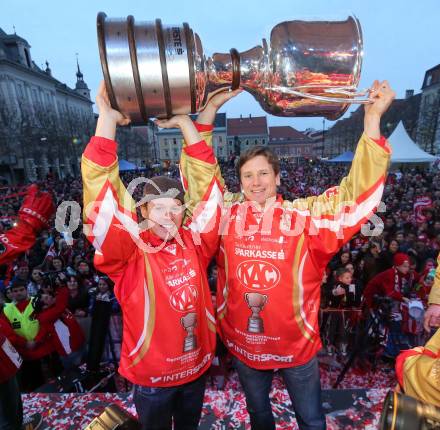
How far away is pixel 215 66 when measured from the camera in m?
1.67

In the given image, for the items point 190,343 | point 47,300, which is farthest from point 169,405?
point 47,300

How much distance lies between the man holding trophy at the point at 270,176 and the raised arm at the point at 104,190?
0.13 m

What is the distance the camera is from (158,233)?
1.93 meters

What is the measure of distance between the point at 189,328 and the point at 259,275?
54 centimetres

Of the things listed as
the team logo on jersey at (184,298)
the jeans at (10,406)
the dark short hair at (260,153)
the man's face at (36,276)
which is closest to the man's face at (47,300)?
the man's face at (36,276)

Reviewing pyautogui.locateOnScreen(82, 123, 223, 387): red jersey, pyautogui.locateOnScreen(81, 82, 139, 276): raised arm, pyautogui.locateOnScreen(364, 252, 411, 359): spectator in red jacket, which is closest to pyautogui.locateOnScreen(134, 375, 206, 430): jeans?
pyautogui.locateOnScreen(82, 123, 223, 387): red jersey

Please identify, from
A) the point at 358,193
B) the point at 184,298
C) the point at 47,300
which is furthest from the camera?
Result: the point at 47,300

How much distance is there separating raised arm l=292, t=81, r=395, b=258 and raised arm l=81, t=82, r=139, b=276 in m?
1.16

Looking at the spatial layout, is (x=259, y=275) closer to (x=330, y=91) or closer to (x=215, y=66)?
(x=330, y=91)

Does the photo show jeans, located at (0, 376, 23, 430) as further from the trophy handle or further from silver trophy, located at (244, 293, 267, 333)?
the trophy handle

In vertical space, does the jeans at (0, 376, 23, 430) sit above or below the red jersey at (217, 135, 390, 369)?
below

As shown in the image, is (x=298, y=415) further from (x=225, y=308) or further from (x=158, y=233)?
(x=158, y=233)

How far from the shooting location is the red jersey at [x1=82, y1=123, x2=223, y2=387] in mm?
1800

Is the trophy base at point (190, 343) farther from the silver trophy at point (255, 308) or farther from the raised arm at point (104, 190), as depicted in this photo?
the raised arm at point (104, 190)
